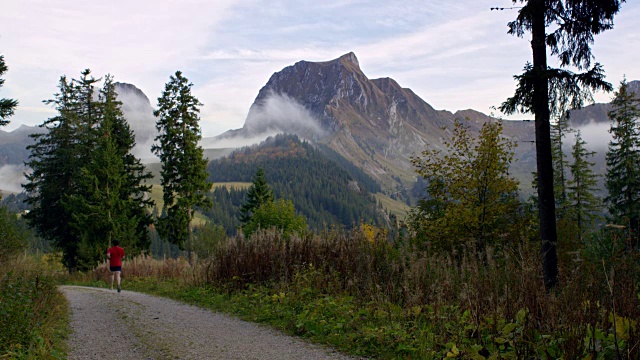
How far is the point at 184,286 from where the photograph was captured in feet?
51.8

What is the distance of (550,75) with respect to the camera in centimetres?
1022

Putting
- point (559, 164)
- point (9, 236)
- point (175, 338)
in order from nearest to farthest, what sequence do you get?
point (175, 338)
point (9, 236)
point (559, 164)

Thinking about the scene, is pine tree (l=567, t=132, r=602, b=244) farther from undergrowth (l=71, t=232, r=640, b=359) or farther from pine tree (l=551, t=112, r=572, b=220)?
undergrowth (l=71, t=232, r=640, b=359)

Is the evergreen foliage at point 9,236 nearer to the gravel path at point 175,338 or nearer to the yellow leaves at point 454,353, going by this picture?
the gravel path at point 175,338

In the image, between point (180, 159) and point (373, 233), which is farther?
point (180, 159)

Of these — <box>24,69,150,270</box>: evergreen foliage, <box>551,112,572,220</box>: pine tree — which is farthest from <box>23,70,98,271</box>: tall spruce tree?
<box>551,112,572,220</box>: pine tree

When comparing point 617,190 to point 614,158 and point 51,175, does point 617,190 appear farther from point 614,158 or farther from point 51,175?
point 51,175

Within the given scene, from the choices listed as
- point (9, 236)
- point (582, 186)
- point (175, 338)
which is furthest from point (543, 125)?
point (582, 186)

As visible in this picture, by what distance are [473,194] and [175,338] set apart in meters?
12.0

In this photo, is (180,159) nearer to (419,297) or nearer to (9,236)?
(9,236)

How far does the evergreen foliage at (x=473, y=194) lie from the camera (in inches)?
627

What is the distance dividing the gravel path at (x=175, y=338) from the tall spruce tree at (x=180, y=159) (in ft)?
90.0

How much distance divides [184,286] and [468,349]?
12274 mm

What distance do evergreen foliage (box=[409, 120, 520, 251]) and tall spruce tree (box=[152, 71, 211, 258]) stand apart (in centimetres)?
2509
